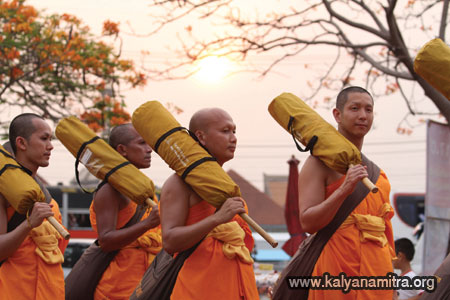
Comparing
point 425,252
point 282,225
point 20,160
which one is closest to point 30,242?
point 20,160

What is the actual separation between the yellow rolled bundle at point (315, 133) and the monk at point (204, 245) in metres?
0.55

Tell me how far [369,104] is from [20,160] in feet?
8.36

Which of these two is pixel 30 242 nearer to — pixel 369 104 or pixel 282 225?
pixel 369 104

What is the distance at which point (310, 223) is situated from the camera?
395 cm

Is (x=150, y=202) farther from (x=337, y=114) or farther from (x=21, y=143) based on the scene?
(x=337, y=114)

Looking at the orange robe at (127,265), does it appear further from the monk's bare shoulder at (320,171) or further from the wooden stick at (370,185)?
the wooden stick at (370,185)

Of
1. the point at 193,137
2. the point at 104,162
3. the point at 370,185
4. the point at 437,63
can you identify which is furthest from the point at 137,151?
the point at 437,63

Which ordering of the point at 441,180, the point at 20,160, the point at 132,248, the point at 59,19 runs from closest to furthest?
the point at 20,160
the point at 132,248
the point at 441,180
the point at 59,19

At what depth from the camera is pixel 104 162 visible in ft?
16.7

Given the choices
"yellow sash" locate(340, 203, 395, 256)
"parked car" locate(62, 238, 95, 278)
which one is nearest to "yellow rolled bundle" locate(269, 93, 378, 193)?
"yellow sash" locate(340, 203, 395, 256)

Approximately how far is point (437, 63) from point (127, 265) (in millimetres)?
2932

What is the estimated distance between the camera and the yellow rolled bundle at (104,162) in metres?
4.88

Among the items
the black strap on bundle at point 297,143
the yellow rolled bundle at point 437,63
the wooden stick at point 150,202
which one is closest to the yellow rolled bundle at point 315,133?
the black strap on bundle at point 297,143

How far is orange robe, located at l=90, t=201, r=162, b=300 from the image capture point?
17.5 feet
